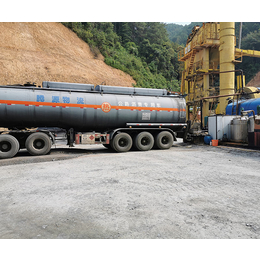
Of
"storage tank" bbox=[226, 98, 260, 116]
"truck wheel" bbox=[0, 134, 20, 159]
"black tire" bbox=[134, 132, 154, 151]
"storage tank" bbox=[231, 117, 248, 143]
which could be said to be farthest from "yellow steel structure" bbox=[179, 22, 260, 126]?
"truck wheel" bbox=[0, 134, 20, 159]

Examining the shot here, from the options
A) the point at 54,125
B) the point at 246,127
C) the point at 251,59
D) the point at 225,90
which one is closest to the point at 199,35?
the point at 225,90

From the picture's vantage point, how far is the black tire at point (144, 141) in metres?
12.4

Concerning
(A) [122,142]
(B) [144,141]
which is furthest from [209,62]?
(A) [122,142]

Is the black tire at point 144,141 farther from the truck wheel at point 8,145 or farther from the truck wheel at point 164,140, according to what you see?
the truck wheel at point 8,145

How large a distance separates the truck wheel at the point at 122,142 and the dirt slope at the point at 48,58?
1986 cm

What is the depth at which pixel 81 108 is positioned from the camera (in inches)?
438

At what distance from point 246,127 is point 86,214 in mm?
12262

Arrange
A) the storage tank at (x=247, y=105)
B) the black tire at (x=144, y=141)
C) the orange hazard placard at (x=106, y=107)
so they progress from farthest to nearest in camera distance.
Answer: the storage tank at (x=247, y=105) → the black tire at (x=144, y=141) → the orange hazard placard at (x=106, y=107)

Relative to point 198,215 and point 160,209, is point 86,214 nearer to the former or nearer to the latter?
point 160,209

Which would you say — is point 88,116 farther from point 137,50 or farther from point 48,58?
point 137,50

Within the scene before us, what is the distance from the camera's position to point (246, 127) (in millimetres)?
12758

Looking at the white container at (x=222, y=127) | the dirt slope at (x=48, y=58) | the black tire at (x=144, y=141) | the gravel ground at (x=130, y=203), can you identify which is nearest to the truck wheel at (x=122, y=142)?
the black tire at (x=144, y=141)

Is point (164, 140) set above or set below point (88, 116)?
below

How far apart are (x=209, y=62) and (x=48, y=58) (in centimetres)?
2510
